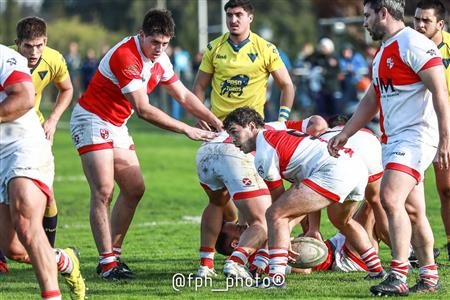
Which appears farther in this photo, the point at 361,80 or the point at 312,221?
the point at 361,80

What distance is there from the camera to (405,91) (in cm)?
841

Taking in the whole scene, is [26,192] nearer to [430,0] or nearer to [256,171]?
[256,171]

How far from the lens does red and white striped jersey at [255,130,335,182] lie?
28.5 ft

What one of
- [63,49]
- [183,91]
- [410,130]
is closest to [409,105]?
[410,130]

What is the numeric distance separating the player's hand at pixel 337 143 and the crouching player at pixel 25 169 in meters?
2.34

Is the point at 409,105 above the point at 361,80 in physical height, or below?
above

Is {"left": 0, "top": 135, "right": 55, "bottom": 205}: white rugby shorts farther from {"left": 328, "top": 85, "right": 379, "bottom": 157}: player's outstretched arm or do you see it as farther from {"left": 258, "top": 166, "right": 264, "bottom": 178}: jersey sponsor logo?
{"left": 328, "top": 85, "right": 379, "bottom": 157}: player's outstretched arm

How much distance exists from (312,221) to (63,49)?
54.9m

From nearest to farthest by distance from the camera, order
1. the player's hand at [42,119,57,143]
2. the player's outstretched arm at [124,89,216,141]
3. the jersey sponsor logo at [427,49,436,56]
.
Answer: the jersey sponsor logo at [427,49,436,56]
the player's outstretched arm at [124,89,216,141]
the player's hand at [42,119,57,143]

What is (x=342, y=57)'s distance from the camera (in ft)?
96.2

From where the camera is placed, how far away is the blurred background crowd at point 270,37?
2780cm

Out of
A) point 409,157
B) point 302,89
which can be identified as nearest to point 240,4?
point 409,157

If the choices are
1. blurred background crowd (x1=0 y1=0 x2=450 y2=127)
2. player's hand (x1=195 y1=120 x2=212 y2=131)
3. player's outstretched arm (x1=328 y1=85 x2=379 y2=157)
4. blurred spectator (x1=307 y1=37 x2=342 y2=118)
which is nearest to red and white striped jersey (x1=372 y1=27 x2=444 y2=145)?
player's outstretched arm (x1=328 y1=85 x2=379 y2=157)

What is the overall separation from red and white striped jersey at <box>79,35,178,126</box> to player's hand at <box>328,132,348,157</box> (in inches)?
74.0
